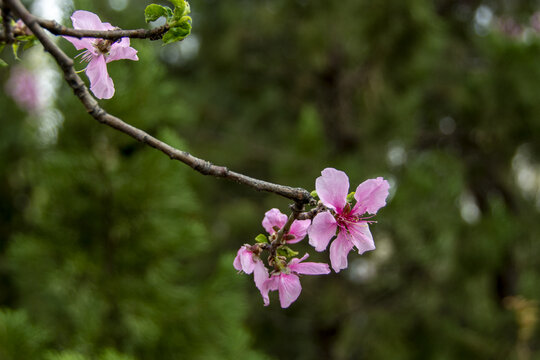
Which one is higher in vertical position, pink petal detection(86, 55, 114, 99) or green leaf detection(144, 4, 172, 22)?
green leaf detection(144, 4, 172, 22)

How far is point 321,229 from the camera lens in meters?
0.38

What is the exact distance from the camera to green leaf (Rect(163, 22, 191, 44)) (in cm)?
39

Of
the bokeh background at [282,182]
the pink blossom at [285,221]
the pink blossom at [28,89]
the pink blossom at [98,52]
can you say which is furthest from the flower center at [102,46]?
the pink blossom at [28,89]

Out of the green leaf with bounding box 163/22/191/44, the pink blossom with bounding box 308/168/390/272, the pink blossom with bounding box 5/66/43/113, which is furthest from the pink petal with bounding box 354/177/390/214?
the pink blossom with bounding box 5/66/43/113

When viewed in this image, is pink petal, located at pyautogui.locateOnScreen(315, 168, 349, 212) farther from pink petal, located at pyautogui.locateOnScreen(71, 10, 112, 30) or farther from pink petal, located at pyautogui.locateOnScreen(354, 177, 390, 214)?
pink petal, located at pyautogui.locateOnScreen(71, 10, 112, 30)

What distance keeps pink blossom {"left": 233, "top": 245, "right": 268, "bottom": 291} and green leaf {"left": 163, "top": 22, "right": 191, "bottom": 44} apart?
0.17 meters

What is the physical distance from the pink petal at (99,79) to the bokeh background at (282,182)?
501mm

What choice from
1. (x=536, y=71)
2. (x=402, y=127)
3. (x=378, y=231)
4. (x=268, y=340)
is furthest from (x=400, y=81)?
(x=268, y=340)

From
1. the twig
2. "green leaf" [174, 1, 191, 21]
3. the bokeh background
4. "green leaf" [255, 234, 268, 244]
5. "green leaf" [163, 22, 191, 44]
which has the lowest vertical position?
"green leaf" [255, 234, 268, 244]

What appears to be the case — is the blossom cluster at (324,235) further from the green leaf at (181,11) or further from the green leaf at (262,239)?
the green leaf at (181,11)

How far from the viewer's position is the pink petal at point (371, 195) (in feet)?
1.31

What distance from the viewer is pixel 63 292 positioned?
1.04m

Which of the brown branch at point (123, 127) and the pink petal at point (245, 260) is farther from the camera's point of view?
the pink petal at point (245, 260)

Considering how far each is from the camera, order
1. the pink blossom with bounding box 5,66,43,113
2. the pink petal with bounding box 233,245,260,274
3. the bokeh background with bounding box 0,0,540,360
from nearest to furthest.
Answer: the pink petal with bounding box 233,245,260,274 → the bokeh background with bounding box 0,0,540,360 → the pink blossom with bounding box 5,66,43,113
